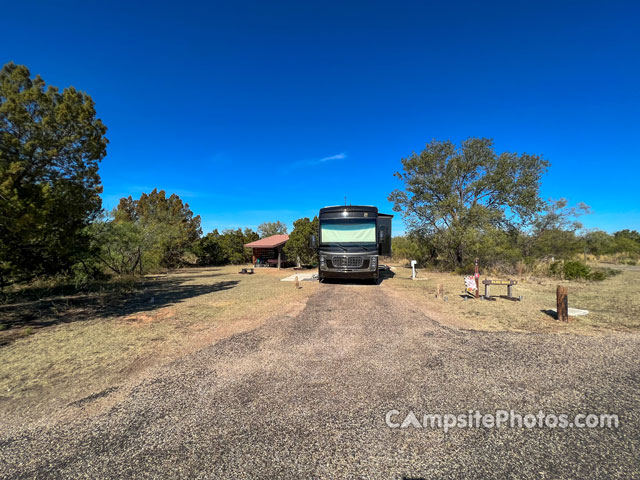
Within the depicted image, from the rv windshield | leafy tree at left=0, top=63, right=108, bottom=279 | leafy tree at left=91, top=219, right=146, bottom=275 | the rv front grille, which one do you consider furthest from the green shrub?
leafy tree at left=91, top=219, right=146, bottom=275

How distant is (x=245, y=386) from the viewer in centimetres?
341

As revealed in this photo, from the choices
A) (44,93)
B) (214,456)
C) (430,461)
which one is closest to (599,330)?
(430,461)

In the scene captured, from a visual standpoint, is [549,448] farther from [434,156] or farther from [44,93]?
[434,156]

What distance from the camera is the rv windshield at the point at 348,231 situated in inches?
490

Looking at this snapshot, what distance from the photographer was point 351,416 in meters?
2.76

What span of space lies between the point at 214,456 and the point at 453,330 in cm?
504

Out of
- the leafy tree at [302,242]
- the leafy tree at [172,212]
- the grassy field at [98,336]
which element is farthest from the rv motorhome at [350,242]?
the leafy tree at [172,212]

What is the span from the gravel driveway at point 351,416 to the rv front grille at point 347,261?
7.32m

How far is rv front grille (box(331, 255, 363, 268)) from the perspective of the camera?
12156 millimetres

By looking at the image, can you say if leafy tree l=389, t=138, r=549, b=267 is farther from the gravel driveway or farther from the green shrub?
the gravel driveway

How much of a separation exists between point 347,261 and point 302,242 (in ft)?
43.6

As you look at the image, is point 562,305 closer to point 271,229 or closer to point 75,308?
point 75,308

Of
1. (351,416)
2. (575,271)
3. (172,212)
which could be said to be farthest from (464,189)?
(172,212)

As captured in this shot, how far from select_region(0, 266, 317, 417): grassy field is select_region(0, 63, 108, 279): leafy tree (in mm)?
2022
